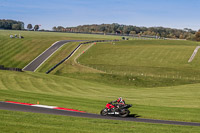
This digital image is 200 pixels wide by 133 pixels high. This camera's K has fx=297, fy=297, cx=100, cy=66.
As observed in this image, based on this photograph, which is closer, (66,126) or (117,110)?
(66,126)

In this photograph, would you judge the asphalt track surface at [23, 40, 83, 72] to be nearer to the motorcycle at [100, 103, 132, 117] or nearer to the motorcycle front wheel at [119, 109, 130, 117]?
the motorcycle at [100, 103, 132, 117]

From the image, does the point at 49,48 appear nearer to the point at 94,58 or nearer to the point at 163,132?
the point at 94,58

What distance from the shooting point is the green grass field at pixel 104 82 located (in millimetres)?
25492

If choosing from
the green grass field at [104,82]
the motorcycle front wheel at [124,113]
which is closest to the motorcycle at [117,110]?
the motorcycle front wheel at [124,113]

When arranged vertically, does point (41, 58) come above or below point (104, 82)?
above

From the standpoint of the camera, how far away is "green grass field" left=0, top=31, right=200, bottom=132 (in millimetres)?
25492

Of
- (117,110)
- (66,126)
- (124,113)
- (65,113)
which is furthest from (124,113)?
(66,126)

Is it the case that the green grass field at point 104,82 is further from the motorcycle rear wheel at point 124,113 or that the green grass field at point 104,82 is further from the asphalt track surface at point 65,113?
the motorcycle rear wheel at point 124,113

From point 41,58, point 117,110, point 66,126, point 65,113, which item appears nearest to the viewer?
point 66,126

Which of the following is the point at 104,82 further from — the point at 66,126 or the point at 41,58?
the point at 66,126

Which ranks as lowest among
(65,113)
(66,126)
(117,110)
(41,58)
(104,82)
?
(104,82)

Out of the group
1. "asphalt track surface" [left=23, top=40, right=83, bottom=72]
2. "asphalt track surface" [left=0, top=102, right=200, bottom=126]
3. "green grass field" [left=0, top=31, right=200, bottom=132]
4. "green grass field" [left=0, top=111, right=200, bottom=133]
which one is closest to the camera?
"green grass field" [left=0, top=111, right=200, bottom=133]

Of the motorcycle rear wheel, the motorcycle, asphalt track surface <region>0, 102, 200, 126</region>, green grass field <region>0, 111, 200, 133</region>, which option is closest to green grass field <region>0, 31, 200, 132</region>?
green grass field <region>0, 111, 200, 133</region>

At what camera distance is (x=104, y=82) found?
6700cm
